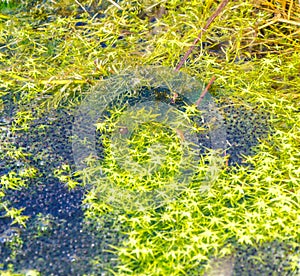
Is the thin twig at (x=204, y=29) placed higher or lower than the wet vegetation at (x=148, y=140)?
higher

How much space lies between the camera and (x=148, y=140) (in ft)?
3.18

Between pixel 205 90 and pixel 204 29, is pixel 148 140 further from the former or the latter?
pixel 204 29

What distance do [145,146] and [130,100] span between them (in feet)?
0.48

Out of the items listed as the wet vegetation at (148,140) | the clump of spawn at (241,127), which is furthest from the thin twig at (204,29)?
the clump of spawn at (241,127)

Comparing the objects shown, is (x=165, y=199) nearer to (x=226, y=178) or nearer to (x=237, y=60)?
(x=226, y=178)

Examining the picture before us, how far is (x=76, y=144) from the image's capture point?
0.98 meters

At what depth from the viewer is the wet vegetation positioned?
0.79 meters

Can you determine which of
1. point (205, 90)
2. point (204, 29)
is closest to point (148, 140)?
point (205, 90)

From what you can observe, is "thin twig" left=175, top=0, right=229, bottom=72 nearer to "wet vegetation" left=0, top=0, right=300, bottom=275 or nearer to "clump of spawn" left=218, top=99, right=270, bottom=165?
"wet vegetation" left=0, top=0, right=300, bottom=275

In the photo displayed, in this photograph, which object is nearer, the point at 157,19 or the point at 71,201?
the point at 71,201

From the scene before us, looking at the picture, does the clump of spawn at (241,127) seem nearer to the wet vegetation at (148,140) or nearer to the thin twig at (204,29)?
the wet vegetation at (148,140)

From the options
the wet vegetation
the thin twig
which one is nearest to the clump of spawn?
the wet vegetation

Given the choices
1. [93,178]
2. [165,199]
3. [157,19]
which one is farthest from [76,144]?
[157,19]

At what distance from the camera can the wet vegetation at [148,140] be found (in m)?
0.79
